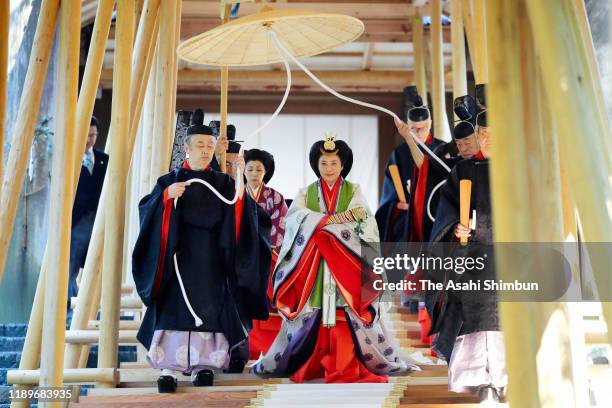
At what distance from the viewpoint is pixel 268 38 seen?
471 cm

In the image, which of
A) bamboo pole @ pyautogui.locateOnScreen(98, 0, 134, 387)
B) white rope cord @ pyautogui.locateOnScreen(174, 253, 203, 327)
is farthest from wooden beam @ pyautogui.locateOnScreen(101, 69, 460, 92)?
white rope cord @ pyautogui.locateOnScreen(174, 253, 203, 327)

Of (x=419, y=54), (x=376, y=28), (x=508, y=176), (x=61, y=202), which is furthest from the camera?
(x=376, y=28)

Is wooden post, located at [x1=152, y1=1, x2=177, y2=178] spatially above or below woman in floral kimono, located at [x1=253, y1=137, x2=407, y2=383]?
above

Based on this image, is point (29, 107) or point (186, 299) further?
point (186, 299)

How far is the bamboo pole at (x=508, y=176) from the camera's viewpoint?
249 cm

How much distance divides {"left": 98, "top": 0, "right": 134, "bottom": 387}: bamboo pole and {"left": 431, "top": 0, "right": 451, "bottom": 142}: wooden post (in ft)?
11.6

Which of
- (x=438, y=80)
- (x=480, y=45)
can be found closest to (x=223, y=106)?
(x=480, y=45)

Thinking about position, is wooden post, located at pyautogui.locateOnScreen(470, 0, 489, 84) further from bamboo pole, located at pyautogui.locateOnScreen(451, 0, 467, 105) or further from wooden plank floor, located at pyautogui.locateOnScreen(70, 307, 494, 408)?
wooden plank floor, located at pyautogui.locateOnScreen(70, 307, 494, 408)

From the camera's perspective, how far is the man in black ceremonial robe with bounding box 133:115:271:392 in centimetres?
507

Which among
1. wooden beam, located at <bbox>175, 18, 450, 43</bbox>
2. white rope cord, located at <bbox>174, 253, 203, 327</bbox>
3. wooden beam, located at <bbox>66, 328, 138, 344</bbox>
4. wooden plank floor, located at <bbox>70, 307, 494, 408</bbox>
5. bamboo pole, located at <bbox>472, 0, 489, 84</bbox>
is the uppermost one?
wooden beam, located at <bbox>175, 18, 450, 43</bbox>

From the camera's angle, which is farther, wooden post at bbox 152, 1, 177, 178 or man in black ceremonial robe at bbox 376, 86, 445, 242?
wooden post at bbox 152, 1, 177, 178

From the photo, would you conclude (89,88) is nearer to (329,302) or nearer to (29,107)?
(29,107)

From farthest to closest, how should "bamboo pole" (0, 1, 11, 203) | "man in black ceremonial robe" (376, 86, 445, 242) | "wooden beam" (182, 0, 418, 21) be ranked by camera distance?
"wooden beam" (182, 0, 418, 21) < "man in black ceremonial robe" (376, 86, 445, 242) < "bamboo pole" (0, 1, 11, 203)

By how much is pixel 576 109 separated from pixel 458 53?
512 centimetres
